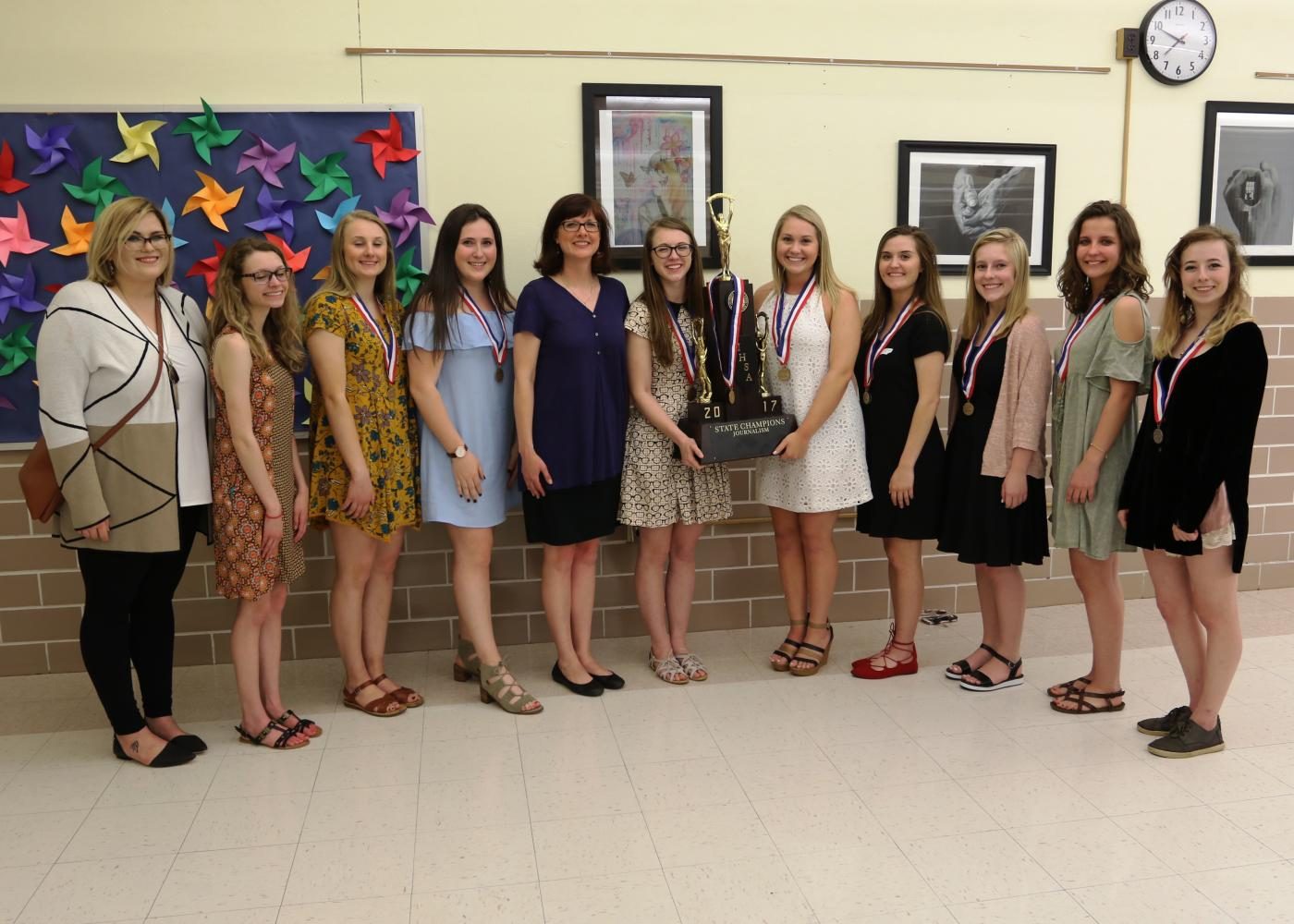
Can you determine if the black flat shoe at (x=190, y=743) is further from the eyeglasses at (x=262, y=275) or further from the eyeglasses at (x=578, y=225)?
the eyeglasses at (x=578, y=225)

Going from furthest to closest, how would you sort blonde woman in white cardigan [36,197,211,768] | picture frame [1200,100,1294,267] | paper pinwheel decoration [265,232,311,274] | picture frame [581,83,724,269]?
picture frame [1200,100,1294,267]
picture frame [581,83,724,269]
paper pinwheel decoration [265,232,311,274]
blonde woman in white cardigan [36,197,211,768]

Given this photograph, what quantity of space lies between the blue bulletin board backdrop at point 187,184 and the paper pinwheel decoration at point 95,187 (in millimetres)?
18

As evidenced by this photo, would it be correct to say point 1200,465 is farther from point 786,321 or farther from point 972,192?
point 972,192

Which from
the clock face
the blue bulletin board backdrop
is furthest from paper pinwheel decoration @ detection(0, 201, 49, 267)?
→ the clock face

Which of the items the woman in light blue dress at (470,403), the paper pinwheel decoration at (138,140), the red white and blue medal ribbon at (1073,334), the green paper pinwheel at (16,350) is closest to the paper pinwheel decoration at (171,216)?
the paper pinwheel decoration at (138,140)

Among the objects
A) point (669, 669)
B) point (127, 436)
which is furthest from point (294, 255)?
point (669, 669)

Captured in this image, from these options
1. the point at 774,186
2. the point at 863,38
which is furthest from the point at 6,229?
the point at 863,38

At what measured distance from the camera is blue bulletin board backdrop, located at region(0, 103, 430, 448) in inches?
139

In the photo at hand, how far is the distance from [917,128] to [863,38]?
0.42 meters

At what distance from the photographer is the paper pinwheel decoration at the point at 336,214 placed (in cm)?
369

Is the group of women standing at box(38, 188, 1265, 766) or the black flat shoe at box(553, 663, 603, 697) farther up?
the group of women standing at box(38, 188, 1265, 766)

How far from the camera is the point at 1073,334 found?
320cm

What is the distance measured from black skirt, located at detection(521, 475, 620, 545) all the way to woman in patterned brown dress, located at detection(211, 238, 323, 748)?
2.48ft

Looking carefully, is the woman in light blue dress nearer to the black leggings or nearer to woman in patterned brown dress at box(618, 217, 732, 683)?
woman in patterned brown dress at box(618, 217, 732, 683)
